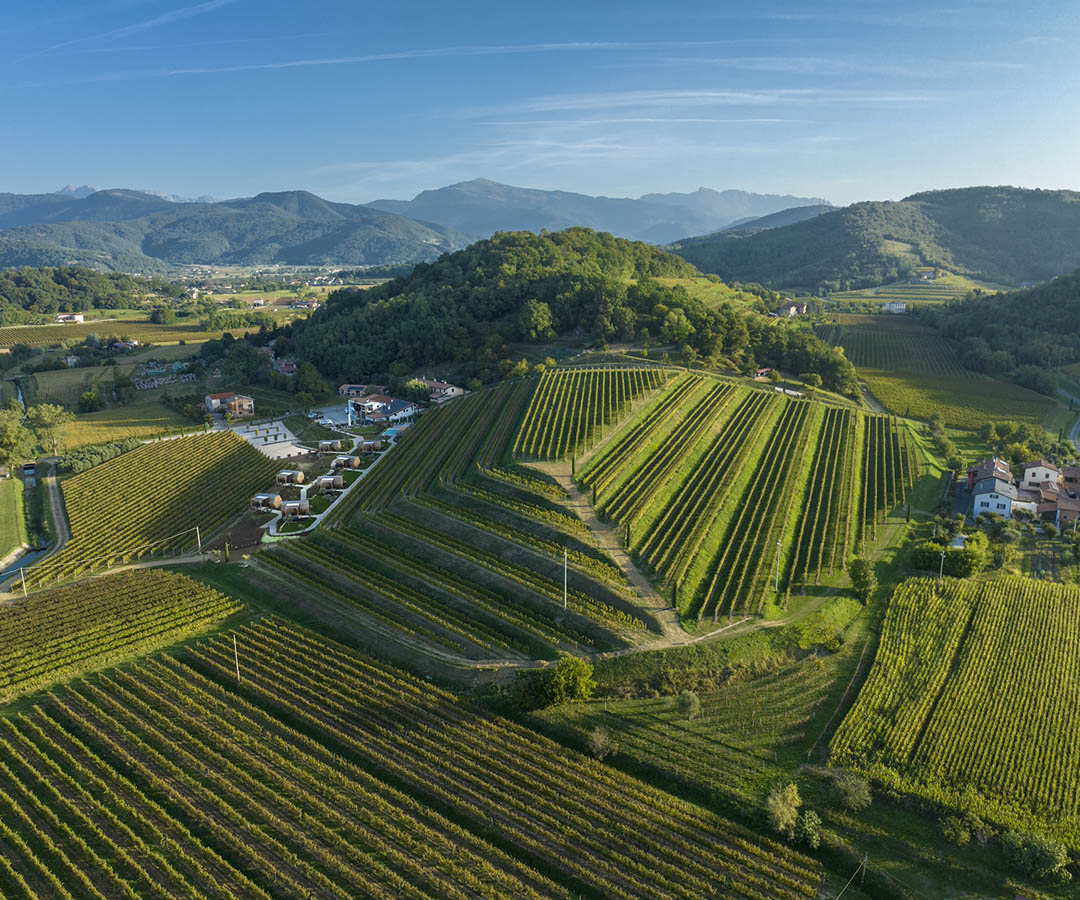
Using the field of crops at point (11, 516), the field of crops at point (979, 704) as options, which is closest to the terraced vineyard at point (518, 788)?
the field of crops at point (979, 704)

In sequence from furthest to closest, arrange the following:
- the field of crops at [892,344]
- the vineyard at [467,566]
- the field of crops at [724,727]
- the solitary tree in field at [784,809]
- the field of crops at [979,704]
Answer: the field of crops at [892,344]
the vineyard at [467,566]
the field of crops at [724,727]
the field of crops at [979,704]
the solitary tree in field at [784,809]

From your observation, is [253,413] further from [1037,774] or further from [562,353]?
[1037,774]

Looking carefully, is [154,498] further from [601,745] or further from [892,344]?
[892,344]

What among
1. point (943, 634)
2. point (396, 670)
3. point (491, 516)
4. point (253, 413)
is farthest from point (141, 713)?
point (253, 413)

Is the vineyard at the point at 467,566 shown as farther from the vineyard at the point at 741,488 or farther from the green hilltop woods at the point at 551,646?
the vineyard at the point at 741,488

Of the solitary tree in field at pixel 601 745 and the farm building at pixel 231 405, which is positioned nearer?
the solitary tree in field at pixel 601 745
